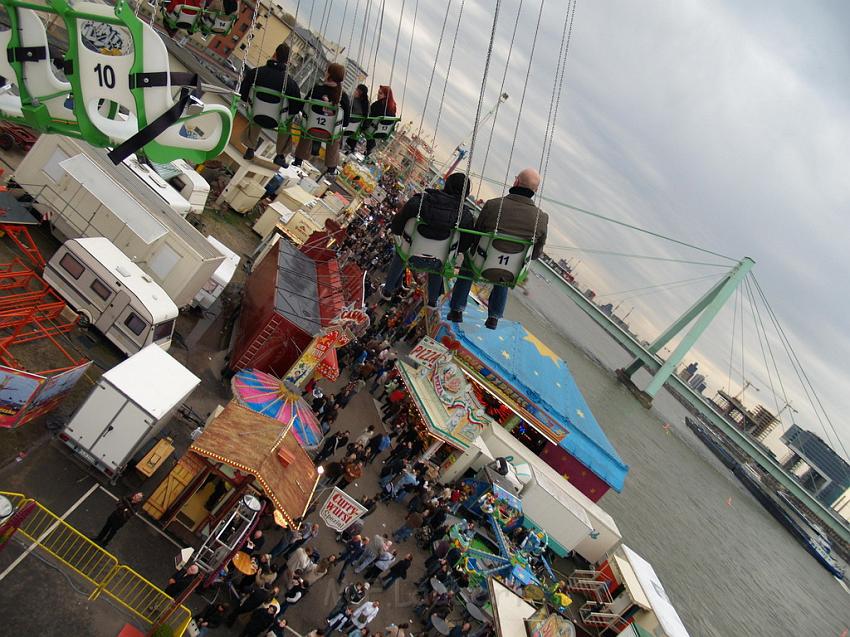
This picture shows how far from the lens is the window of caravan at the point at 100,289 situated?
14.4 meters

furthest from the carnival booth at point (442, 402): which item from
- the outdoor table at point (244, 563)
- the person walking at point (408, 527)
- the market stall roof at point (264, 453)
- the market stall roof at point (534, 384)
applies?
the outdoor table at point (244, 563)

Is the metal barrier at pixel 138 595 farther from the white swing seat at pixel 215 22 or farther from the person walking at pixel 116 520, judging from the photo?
the white swing seat at pixel 215 22

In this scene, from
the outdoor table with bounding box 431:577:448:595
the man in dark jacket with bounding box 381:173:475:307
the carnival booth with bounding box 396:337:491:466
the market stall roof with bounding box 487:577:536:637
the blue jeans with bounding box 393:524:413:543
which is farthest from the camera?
the carnival booth with bounding box 396:337:491:466

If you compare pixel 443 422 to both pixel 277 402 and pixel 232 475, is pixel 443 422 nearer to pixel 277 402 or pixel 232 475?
pixel 277 402

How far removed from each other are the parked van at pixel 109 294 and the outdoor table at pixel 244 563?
6.42 m

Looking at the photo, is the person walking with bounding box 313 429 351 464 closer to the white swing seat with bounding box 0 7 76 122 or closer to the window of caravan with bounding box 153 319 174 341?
the window of caravan with bounding box 153 319 174 341

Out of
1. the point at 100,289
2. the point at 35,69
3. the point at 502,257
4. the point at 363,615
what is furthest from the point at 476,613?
the point at 35,69

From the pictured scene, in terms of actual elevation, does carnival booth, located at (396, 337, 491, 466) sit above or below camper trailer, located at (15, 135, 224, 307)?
above

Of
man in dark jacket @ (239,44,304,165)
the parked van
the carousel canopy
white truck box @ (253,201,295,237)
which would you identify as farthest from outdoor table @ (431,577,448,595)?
white truck box @ (253,201,295,237)

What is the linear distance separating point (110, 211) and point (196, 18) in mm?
7894

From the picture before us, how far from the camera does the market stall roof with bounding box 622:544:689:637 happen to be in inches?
583

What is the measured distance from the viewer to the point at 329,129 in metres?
9.34

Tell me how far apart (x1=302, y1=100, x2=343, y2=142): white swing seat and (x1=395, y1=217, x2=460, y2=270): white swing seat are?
2238 mm

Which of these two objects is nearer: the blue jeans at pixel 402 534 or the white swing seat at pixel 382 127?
the white swing seat at pixel 382 127
